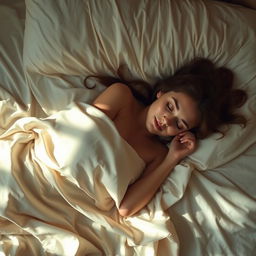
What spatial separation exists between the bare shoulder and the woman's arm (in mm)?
218

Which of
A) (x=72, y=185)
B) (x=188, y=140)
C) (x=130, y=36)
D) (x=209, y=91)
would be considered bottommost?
(x=72, y=185)

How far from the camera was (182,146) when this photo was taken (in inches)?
55.7

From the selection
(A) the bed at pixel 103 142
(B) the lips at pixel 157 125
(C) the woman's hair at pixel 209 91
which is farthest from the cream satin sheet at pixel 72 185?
(C) the woman's hair at pixel 209 91

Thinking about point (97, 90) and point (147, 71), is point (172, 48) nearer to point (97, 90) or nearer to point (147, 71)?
point (147, 71)

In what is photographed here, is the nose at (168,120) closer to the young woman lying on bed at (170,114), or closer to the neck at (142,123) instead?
the young woman lying on bed at (170,114)

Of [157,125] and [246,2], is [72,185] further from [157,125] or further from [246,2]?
[246,2]

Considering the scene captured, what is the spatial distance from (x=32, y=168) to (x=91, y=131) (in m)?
0.21

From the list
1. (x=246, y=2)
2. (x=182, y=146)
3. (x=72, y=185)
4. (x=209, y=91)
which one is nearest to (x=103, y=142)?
(x=72, y=185)

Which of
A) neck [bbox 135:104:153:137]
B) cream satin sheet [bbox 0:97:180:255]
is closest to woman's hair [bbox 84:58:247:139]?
neck [bbox 135:104:153:137]

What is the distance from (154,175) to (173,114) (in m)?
0.21

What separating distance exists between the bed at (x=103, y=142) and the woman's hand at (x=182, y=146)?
0.10ft

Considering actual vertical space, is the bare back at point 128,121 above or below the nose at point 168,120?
below

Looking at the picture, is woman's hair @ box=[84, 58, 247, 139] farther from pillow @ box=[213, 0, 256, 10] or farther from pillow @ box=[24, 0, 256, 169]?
pillow @ box=[213, 0, 256, 10]

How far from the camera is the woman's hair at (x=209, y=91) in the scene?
1.39 metres
